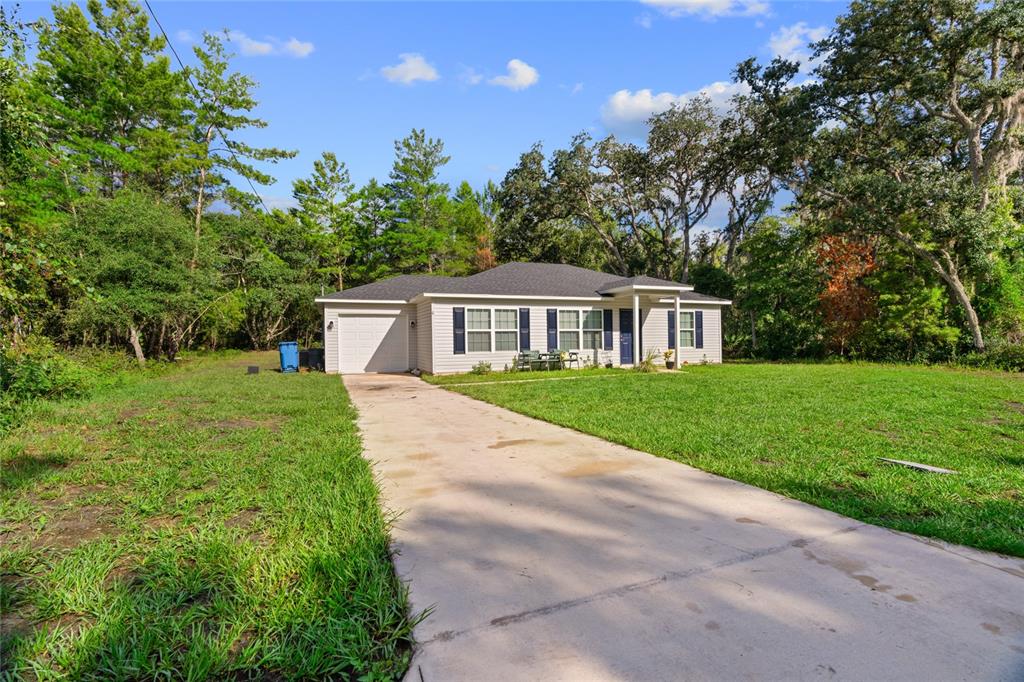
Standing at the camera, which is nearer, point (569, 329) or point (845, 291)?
point (569, 329)

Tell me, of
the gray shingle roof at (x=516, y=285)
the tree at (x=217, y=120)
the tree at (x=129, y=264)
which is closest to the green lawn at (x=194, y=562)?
the gray shingle roof at (x=516, y=285)

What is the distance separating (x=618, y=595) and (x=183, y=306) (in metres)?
16.8

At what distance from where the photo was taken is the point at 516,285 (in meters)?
14.9

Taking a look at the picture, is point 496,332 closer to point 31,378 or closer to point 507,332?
point 507,332

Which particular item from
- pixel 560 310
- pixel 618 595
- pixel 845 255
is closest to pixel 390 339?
pixel 560 310

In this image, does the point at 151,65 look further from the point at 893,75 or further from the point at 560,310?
the point at 893,75

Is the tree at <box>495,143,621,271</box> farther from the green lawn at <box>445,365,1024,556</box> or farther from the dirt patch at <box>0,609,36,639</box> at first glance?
the dirt patch at <box>0,609,36,639</box>

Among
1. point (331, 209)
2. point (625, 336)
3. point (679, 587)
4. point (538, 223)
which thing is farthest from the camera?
point (331, 209)

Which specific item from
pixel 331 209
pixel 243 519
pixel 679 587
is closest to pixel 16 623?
pixel 243 519

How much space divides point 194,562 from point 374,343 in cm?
1316

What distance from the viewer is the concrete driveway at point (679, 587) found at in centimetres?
172

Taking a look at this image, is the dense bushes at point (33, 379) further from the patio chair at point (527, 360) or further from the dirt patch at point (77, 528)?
the patio chair at point (527, 360)

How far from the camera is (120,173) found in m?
21.6

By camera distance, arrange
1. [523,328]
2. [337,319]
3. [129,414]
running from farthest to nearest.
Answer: [337,319]
[523,328]
[129,414]
